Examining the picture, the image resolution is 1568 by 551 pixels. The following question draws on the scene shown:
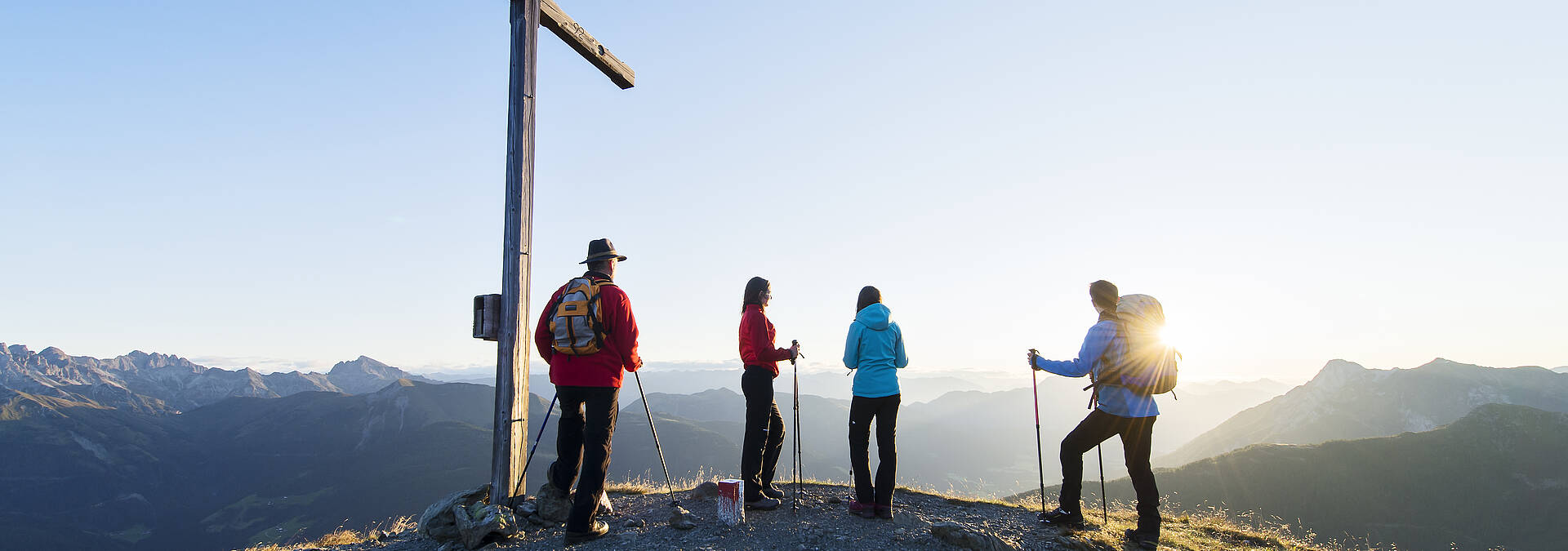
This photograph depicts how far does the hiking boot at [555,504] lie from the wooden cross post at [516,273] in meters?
0.44

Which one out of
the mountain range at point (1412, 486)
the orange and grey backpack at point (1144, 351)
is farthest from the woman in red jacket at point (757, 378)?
the mountain range at point (1412, 486)

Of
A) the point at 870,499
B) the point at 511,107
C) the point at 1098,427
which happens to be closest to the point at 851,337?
the point at 870,499

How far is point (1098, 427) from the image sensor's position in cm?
721

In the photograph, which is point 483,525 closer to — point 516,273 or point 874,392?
point 516,273

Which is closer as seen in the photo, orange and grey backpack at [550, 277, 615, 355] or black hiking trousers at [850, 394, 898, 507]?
orange and grey backpack at [550, 277, 615, 355]

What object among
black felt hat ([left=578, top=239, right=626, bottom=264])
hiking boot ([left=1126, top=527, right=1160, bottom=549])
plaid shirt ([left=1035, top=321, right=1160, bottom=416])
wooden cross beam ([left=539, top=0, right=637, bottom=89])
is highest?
wooden cross beam ([left=539, top=0, right=637, bottom=89])

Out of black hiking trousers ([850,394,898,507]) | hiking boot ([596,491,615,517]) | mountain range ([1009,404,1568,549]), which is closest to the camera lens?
black hiking trousers ([850,394,898,507])

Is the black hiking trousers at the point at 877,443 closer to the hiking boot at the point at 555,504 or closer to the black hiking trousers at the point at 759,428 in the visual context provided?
the black hiking trousers at the point at 759,428

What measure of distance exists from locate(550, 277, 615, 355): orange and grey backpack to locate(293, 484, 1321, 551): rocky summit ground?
196cm

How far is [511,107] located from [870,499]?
20.9 ft

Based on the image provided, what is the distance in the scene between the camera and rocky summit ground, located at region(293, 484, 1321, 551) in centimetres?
662

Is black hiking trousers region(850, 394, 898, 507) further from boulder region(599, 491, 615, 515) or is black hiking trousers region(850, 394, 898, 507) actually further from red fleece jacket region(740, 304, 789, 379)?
boulder region(599, 491, 615, 515)

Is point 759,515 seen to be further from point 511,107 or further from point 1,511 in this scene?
point 1,511

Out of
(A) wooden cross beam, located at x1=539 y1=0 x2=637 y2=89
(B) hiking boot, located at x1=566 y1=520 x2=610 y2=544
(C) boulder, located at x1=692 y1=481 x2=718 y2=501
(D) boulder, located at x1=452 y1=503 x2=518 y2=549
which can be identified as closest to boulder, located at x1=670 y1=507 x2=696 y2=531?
(B) hiking boot, located at x1=566 y1=520 x2=610 y2=544
